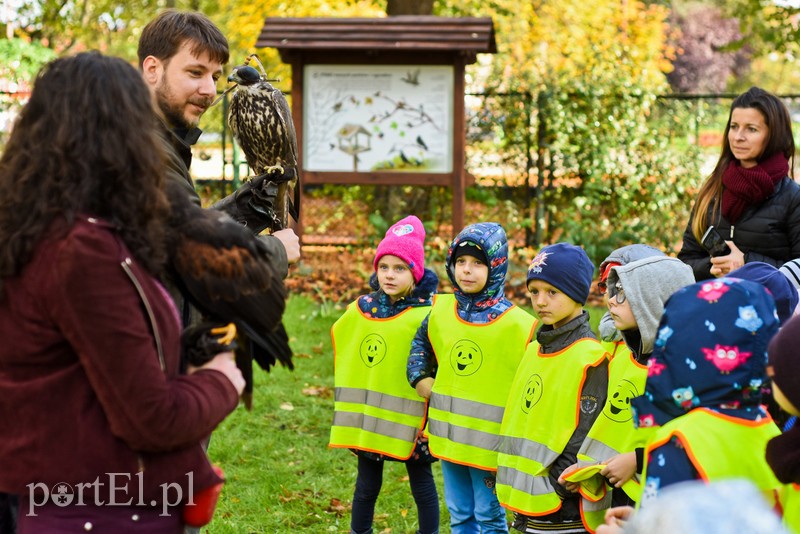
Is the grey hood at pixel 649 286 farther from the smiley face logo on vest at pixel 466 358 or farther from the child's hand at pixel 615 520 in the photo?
the child's hand at pixel 615 520

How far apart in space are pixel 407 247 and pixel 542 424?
1.25 metres

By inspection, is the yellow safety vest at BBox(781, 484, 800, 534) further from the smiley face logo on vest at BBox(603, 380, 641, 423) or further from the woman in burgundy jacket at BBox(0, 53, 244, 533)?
the woman in burgundy jacket at BBox(0, 53, 244, 533)

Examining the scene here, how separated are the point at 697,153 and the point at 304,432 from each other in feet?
22.3

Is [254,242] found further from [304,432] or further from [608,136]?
[608,136]

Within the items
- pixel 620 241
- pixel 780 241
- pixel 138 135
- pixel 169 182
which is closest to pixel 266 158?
pixel 169 182

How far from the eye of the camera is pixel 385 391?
4555 millimetres

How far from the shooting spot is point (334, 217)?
11906 mm

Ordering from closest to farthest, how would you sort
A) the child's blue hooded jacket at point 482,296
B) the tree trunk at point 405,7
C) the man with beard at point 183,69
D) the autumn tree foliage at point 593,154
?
the man with beard at point 183,69, the child's blue hooded jacket at point 482,296, the autumn tree foliage at point 593,154, the tree trunk at point 405,7

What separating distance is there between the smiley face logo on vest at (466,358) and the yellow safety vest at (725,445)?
1903mm

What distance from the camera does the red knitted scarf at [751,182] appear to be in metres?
4.67

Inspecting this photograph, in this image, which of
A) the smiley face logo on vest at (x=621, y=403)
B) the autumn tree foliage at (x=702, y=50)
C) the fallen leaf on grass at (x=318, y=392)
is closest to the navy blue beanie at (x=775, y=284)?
the smiley face logo on vest at (x=621, y=403)

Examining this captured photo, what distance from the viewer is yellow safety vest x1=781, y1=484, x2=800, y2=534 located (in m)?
2.19

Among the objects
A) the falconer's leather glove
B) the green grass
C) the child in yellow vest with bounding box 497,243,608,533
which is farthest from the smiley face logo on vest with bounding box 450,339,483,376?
the falconer's leather glove

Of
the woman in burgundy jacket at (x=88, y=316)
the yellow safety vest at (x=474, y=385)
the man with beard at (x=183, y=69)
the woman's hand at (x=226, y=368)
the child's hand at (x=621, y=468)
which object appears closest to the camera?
the woman in burgundy jacket at (x=88, y=316)
